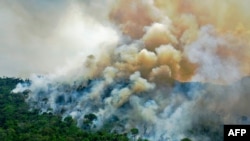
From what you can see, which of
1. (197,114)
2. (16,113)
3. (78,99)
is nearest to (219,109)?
(197,114)

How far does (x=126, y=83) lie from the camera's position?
10750cm

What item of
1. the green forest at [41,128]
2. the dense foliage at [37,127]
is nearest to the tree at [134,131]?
the green forest at [41,128]

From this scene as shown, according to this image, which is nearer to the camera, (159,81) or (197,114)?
(197,114)

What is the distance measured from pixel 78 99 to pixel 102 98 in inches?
293

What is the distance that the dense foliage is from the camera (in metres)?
75.8

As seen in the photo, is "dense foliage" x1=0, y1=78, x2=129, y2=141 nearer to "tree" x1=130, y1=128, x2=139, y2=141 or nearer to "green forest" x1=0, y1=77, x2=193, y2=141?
"green forest" x1=0, y1=77, x2=193, y2=141

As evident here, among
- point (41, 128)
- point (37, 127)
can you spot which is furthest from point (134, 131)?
point (37, 127)

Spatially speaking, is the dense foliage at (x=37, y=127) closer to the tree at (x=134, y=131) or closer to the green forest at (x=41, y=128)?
the green forest at (x=41, y=128)

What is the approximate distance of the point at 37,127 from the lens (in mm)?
87312

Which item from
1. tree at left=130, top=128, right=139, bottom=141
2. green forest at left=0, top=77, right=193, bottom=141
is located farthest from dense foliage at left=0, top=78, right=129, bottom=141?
tree at left=130, top=128, right=139, bottom=141

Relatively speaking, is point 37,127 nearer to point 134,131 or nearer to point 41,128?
point 41,128

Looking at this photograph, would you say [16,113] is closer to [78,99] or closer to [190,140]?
[78,99]

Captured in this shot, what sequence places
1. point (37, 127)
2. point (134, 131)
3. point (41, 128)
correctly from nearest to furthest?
point (41, 128), point (134, 131), point (37, 127)

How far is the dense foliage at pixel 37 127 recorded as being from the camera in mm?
75812
